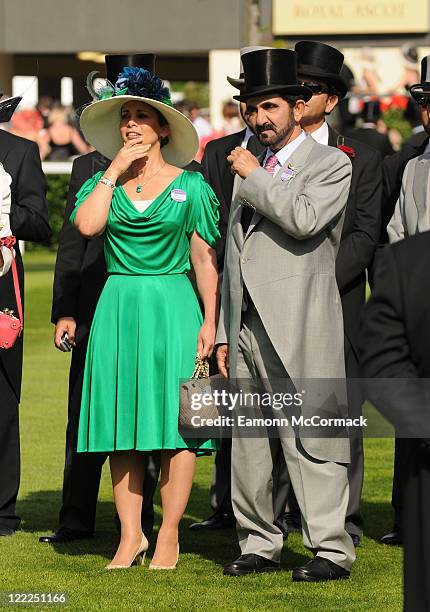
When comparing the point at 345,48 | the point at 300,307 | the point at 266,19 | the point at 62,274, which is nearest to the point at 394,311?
the point at 300,307

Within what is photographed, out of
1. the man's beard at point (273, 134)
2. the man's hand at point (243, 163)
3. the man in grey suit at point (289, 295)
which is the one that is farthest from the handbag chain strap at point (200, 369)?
the man's beard at point (273, 134)

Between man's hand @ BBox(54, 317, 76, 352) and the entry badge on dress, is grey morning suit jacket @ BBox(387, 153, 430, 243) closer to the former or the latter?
the entry badge on dress

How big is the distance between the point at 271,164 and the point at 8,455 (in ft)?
7.29

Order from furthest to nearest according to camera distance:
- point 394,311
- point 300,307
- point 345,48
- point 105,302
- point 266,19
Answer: point 345,48 → point 266,19 → point 105,302 → point 300,307 → point 394,311

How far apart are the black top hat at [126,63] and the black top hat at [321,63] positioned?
0.76 meters

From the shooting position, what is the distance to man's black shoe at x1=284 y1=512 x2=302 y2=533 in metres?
8.06

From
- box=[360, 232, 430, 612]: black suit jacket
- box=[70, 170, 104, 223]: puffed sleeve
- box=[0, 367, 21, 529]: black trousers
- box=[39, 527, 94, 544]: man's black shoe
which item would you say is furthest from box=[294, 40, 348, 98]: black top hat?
box=[360, 232, 430, 612]: black suit jacket

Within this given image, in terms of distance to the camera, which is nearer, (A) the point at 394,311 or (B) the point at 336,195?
(A) the point at 394,311

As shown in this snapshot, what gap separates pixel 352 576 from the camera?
6797 millimetres

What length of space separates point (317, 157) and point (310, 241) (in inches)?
14.3

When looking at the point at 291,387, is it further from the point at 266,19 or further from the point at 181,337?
the point at 266,19

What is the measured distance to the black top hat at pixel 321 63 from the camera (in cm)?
753

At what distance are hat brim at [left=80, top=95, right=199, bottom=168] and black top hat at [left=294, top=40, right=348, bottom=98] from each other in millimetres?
782

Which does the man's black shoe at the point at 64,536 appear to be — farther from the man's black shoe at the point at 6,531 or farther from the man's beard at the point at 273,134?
the man's beard at the point at 273,134
